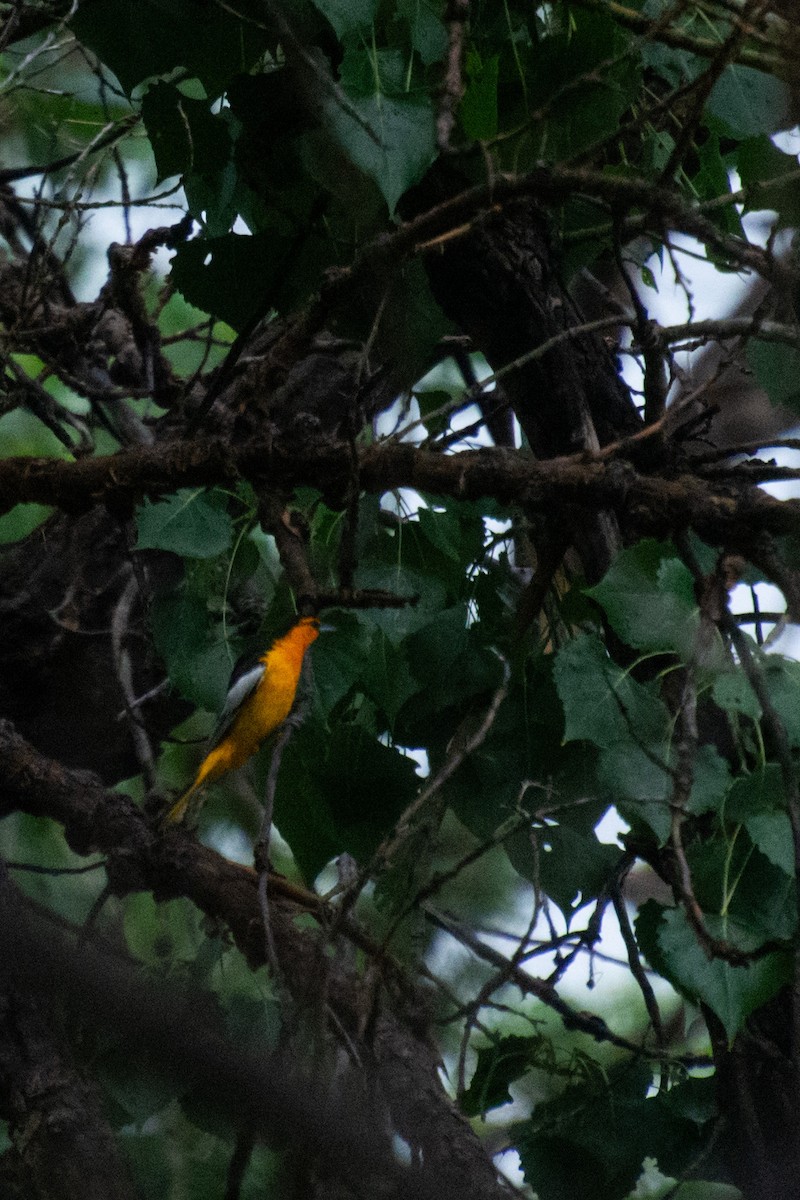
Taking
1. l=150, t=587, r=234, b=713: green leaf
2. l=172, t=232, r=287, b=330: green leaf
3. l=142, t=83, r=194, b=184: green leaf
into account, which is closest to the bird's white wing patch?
l=150, t=587, r=234, b=713: green leaf

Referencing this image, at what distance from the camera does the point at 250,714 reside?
3096mm

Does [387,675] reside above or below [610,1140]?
above

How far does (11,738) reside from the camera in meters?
2.70

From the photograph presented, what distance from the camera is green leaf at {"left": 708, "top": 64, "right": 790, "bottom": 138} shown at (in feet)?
6.58

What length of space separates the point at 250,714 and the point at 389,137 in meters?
1.69

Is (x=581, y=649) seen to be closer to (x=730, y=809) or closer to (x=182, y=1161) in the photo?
(x=730, y=809)

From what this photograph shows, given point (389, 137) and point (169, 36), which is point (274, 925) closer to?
point (389, 137)

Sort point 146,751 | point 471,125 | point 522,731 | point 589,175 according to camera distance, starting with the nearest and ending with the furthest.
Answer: point 589,175 < point 471,125 < point 522,731 < point 146,751

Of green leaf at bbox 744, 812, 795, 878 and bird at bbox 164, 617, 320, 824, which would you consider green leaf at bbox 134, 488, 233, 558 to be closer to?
bird at bbox 164, 617, 320, 824

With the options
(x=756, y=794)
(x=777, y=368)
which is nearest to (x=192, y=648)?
(x=756, y=794)

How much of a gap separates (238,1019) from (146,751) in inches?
29.0

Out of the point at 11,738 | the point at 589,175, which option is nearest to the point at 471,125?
the point at 589,175

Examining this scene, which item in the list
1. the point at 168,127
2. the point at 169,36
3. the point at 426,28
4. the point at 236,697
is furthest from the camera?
the point at 236,697

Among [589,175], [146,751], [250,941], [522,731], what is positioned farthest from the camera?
[146,751]
